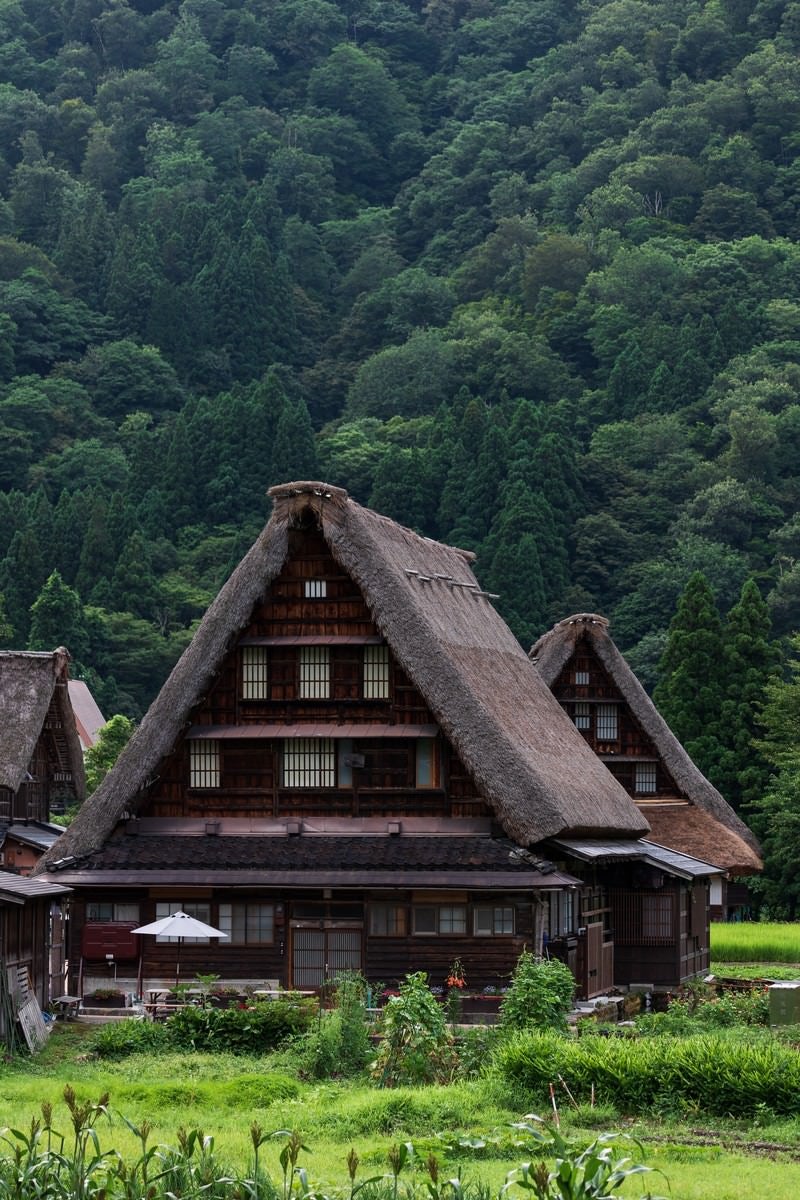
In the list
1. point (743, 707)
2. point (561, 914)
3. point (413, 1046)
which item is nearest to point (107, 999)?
point (561, 914)

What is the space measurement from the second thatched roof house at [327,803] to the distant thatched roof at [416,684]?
4cm

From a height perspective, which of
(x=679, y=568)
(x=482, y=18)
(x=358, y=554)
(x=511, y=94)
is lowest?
(x=358, y=554)

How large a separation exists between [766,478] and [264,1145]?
82.3 metres

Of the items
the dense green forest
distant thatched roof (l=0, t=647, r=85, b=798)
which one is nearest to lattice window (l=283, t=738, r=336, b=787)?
distant thatched roof (l=0, t=647, r=85, b=798)

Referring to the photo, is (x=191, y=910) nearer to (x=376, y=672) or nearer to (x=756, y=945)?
(x=376, y=672)

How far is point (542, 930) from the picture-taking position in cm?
3070

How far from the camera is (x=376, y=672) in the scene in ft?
106

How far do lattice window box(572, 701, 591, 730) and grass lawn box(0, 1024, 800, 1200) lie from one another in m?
20.7

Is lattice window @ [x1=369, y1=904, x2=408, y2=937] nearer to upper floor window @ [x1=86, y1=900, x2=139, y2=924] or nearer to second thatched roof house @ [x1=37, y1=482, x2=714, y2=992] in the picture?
second thatched roof house @ [x1=37, y1=482, x2=714, y2=992]

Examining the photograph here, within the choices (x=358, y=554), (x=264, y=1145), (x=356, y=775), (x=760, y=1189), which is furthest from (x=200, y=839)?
(x=760, y=1189)

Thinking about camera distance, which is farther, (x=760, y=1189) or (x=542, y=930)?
(x=542, y=930)

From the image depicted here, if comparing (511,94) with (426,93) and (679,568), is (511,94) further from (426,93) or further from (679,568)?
(679,568)

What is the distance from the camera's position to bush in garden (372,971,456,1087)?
73.3 ft

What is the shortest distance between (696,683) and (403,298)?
2949 inches
